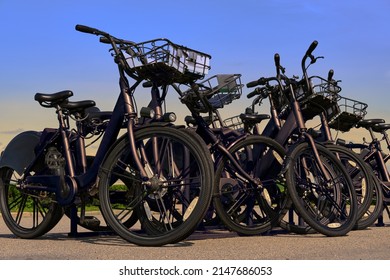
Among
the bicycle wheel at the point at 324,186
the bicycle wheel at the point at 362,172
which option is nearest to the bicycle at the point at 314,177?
the bicycle wheel at the point at 324,186

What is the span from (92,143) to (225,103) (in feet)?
4.53

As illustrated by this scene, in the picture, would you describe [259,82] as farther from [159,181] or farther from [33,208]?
[33,208]

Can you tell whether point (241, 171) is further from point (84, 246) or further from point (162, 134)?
point (84, 246)

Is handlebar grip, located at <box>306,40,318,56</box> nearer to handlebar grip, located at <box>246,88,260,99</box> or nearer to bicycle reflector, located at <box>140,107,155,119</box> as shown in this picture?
handlebar grip, located at <box>246,88,260,99</box>

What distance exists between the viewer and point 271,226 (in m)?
6.35

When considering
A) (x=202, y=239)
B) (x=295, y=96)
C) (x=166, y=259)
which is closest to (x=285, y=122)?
(x=295, y=96)

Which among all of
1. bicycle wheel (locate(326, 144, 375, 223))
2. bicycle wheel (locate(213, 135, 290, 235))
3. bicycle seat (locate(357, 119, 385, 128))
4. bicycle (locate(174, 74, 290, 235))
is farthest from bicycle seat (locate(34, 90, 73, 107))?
bicycle seat (locate(357, 119, 385, 128))

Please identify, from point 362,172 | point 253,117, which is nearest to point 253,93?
point 253,117

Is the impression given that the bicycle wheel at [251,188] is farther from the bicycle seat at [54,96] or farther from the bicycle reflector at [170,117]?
the bicycle seat at [54,96]

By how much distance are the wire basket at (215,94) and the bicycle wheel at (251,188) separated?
1.55 feet

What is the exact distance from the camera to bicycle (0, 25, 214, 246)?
5.18m

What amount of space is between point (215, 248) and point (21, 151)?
245 cm

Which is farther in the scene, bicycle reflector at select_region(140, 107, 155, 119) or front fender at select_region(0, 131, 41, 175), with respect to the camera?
front fender at select_region(0, 131, 41, 175)

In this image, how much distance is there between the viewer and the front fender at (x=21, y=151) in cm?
666
